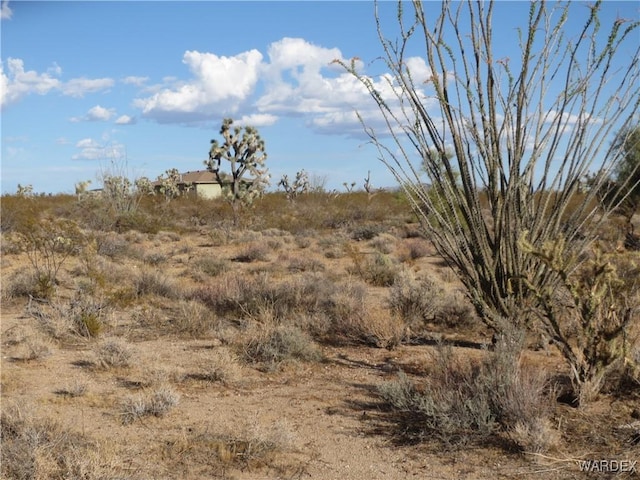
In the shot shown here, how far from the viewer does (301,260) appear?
49.4 ft

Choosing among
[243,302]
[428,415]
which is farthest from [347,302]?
[428,415]

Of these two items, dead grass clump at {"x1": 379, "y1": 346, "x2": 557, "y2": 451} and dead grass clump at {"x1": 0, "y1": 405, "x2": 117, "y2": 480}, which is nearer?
dead grass clump at {"x1": 0, "y1": 405, "x2": 117, "y2": 480}

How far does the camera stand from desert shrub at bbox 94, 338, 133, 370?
274 inches

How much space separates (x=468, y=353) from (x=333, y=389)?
1746 millimetres

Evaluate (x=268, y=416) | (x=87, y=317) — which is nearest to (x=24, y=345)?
(x=87, y=317)

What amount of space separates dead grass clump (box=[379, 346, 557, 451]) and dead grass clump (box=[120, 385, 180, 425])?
1.91m

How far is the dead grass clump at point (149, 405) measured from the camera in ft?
18.0

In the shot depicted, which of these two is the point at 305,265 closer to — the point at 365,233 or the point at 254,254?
the point at 254,254

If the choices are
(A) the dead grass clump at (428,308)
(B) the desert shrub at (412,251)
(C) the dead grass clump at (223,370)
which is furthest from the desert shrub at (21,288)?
(B) the desert shrub at (412,251)

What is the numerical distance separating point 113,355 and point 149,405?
162 cm

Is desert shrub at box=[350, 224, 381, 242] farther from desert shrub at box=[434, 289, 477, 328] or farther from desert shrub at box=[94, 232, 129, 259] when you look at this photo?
desert shrub at box=[434, 289, 477, 328]

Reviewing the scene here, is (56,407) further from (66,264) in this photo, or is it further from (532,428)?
(66,264)

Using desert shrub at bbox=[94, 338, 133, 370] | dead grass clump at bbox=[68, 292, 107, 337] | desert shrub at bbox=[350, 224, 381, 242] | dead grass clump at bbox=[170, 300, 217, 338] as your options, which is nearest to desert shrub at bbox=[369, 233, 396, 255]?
desert shrub at bbox=[350, 224, 381, 242]

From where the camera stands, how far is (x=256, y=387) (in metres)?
6.41
